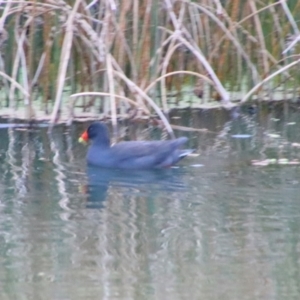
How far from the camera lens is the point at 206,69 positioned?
9328 mm

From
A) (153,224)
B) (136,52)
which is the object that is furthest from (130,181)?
(136,52)

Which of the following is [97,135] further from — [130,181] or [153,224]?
[153,224]

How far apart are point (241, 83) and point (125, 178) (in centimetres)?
316

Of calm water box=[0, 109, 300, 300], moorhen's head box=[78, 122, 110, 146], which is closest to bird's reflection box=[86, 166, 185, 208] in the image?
calm water box=[0, 109, 300, 300]

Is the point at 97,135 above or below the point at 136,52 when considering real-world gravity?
below

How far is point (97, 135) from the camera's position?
8.30 meters

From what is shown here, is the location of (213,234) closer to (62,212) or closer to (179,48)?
(62,212)

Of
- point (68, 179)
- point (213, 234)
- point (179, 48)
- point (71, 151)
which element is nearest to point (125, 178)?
point (68, 179)

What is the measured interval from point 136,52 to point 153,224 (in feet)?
12.3

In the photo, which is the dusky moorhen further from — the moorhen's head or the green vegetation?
the green vegetation

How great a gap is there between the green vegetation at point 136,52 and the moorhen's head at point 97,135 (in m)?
0.36

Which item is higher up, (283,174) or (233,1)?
(233,1)

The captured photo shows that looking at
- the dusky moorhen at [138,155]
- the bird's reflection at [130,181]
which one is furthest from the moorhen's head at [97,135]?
the bird's reflection at [130,181]

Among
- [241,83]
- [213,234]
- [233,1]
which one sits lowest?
[213,234]
